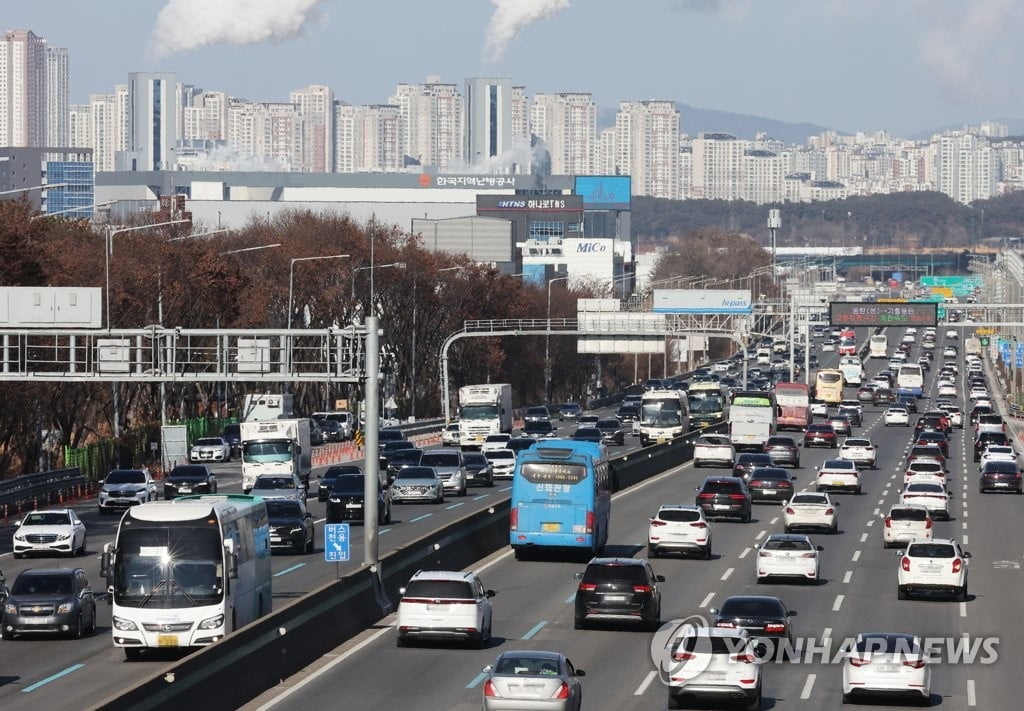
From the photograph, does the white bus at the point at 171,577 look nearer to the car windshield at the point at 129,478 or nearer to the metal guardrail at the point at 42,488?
the car windshield at the point at 129,478

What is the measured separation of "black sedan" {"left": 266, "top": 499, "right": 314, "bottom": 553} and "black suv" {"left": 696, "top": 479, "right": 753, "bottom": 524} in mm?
14188

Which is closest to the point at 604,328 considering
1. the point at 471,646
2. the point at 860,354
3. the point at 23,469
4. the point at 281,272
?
the point at 281,272

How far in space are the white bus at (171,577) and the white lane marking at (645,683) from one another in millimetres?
6748

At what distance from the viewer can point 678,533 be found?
1788 inches

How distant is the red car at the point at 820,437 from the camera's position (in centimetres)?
8994

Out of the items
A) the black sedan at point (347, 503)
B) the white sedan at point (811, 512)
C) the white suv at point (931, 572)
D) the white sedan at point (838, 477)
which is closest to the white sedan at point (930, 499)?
the white sedan at point (811, 512)

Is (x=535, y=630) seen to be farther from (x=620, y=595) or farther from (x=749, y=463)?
(x=749, y=463)

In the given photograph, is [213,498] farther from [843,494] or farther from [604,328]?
[604,328]

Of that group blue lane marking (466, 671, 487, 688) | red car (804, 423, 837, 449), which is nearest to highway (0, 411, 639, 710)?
blue lane marking (466, 671, 487, 688)

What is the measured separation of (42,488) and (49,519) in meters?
15.2

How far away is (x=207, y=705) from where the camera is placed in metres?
23.8

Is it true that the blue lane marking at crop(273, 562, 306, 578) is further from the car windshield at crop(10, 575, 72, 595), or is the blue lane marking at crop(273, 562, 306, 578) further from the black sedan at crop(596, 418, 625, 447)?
the black sedan at crop(596, 418, 625, 447)

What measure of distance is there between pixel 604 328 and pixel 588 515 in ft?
263

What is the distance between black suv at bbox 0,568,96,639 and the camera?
1264 inches
